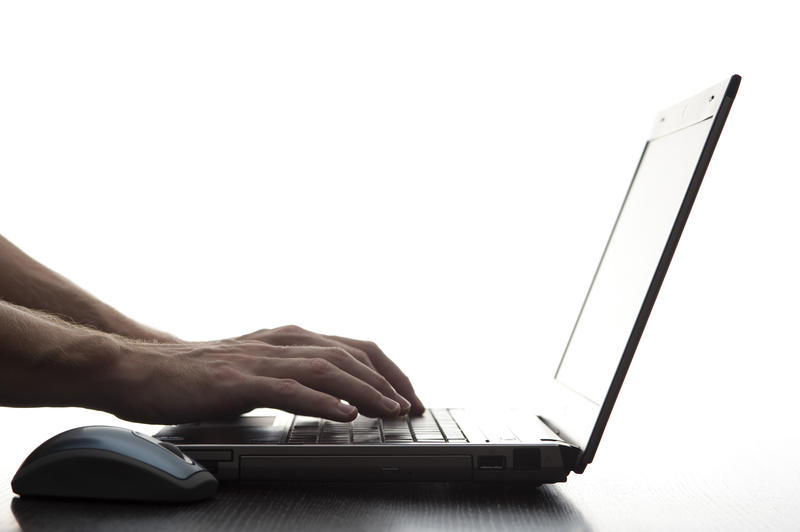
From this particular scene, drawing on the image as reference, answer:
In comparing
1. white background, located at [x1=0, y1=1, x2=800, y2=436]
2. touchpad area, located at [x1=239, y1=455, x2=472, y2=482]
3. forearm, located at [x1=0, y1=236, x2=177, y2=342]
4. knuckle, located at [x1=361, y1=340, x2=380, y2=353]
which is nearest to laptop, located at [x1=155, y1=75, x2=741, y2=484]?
touchpad area, located at [x1=239, y1=455, x2=472, y2=482]

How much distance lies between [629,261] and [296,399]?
0.40 metres

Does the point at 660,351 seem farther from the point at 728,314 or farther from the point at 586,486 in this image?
the point at 586,486

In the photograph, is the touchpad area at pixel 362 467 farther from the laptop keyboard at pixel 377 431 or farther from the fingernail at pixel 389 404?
the fingernail at pixel 389 404

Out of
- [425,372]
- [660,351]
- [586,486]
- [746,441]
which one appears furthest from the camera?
[660,351]

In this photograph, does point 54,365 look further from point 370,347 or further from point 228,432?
point 370,347

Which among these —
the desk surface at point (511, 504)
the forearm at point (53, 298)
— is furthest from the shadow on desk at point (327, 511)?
the forearm at point (53, 298)

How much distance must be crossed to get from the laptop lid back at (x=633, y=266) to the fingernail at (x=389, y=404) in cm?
17

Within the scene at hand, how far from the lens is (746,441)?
1.06 meters

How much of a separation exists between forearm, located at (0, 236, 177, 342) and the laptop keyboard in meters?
0.49

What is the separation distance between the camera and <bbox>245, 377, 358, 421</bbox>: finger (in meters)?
0.78

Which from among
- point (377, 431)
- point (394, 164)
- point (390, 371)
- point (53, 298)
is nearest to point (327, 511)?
point (377, 431)

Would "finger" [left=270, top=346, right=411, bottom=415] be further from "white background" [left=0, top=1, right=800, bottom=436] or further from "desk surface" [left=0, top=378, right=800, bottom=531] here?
"white background" [left=0, top=1, right=800, bottom=436]

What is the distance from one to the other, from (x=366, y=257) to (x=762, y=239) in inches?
76.1

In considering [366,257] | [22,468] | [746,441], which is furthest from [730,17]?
[22,468]
